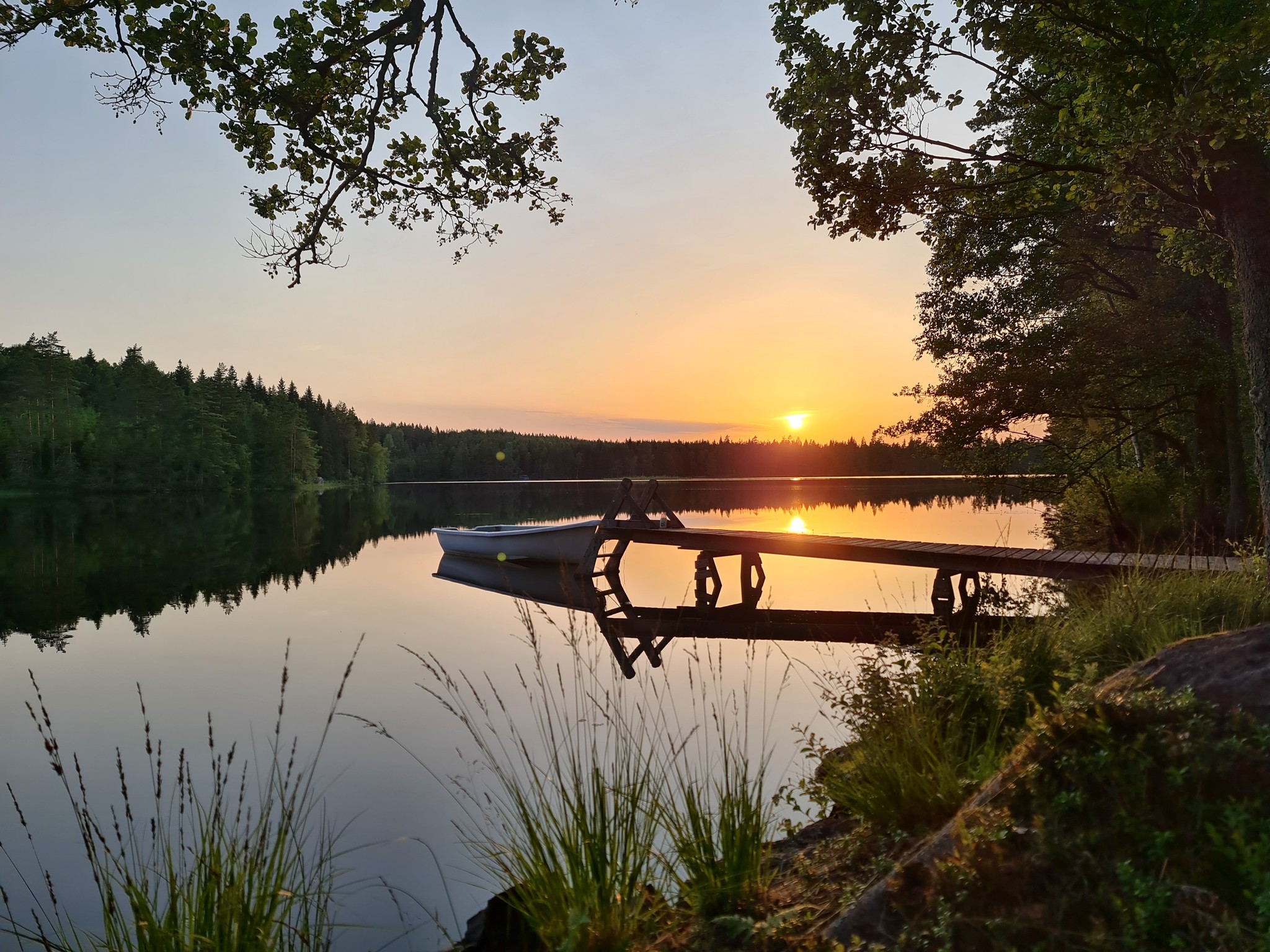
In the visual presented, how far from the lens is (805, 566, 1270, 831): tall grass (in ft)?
12.1

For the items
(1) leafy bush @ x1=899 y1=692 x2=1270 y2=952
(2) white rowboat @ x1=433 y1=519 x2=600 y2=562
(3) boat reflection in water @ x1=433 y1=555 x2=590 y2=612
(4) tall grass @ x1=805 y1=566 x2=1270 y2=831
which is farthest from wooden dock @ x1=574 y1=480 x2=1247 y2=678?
(1) leafy bush @ x1=899 y1=692 x2=1270 y2=952

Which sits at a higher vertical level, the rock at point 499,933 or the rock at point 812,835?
the rock at point 812,835

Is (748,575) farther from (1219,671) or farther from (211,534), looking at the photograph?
(211,534)

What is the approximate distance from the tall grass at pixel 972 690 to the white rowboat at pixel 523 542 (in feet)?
42.3

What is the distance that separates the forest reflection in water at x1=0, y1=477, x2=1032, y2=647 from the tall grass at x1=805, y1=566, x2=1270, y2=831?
28.1 ft

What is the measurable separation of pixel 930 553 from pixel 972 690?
822cm

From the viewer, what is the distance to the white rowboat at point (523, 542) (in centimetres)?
1944

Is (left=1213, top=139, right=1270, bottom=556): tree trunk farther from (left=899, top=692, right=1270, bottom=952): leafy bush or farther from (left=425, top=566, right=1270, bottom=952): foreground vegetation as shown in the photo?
(left=899, top=692, right=1270, bottom=952): leafy bush

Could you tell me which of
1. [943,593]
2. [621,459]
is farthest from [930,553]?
[621,459]

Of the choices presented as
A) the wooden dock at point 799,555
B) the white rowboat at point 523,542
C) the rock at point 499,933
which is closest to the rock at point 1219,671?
the rock at point 499,933

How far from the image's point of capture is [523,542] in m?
21.3

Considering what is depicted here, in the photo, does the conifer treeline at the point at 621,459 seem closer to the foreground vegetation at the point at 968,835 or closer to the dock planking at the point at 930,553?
the dock planking at the point at 930,553

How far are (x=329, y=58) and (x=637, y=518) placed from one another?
41.1 ft

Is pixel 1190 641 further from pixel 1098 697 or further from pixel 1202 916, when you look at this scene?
pixel 1202 916
